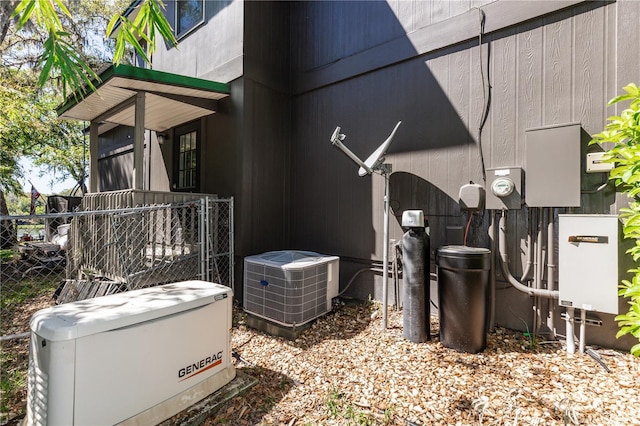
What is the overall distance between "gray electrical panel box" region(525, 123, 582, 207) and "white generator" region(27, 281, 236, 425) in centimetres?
311

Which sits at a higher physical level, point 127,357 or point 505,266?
point 505,266

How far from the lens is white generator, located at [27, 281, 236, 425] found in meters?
1.56

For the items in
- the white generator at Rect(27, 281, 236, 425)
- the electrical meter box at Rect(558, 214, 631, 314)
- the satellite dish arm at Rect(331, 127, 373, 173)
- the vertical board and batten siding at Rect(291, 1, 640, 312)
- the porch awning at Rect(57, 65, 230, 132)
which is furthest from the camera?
the porch awning at Rect(57, 65, 230, 132)

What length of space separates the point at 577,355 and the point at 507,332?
59 centimetres

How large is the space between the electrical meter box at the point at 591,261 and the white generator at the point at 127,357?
9.83ft

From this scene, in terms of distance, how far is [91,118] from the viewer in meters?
5.57

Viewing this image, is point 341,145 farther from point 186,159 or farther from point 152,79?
point 186,159

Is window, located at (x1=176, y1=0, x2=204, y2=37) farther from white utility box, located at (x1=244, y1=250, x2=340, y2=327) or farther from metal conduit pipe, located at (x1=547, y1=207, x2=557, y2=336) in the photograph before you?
metal conduit pipe, located at (x1=547, y1=207, x2=557, y2=336)

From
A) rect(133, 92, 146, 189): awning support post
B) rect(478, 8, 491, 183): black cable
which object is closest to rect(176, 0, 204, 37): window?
rect(133, 92, 146, 189): awning support post

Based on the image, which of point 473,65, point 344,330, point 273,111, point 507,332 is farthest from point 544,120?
point 273,111

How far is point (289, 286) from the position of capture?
10.9 feet

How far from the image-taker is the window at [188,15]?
19.1 ft

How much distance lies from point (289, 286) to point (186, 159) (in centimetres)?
416

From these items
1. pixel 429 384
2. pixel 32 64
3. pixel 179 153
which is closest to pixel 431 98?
pixel 429 384
